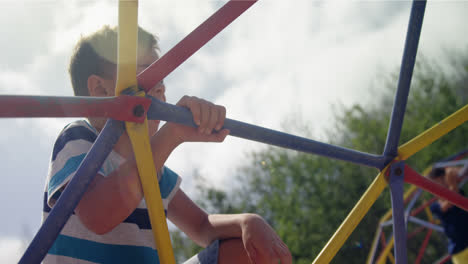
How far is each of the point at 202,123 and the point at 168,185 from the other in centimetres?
35

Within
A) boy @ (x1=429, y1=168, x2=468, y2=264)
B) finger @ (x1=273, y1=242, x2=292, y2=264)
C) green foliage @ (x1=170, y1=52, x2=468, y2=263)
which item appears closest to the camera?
finger @ (x1=273, y1=242, x2=292, y2=264)

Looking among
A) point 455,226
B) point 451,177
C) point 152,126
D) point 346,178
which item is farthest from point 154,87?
point 346,178

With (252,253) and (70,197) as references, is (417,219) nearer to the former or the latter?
(252,253)

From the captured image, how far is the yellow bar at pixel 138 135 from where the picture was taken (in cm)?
45

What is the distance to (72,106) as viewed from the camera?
42 centimetres

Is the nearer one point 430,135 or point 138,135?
point 138,135

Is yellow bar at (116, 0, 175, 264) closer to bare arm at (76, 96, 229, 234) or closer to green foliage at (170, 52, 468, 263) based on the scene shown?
bare arm at (76, 96, 229, 234)

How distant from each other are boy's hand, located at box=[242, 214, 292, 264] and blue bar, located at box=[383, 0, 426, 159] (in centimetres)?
A: 30

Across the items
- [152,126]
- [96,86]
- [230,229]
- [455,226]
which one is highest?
[96,86]

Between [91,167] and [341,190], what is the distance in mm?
6290

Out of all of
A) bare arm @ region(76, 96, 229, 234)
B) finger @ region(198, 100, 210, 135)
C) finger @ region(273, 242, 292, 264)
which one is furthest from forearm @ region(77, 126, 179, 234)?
finger @ region(273, 242, 292, 264)

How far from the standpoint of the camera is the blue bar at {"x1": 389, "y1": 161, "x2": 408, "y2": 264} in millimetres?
732

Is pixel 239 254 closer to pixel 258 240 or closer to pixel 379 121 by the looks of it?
pixel 258 240

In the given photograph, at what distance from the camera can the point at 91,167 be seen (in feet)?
1.47
